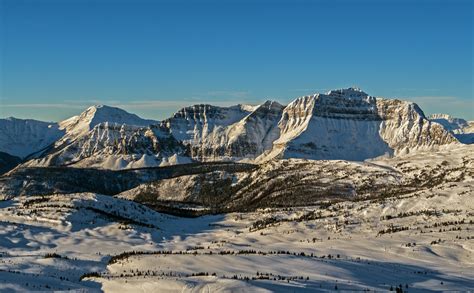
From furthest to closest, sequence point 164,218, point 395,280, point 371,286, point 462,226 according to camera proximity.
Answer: point 164,218 → point 462,226 → point 395,280 → point 371,286

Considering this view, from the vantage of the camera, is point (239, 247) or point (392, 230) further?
point (392, 230)

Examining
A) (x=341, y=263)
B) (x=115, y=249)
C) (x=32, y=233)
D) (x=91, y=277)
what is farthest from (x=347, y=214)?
(x=91, y=277)

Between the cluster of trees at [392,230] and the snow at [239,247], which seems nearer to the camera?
the snow at [239,247]

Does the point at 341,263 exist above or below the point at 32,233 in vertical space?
above

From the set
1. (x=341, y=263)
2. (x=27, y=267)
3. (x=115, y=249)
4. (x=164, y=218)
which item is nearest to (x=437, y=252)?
(x=341, y=263)

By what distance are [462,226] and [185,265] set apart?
50.6 metres

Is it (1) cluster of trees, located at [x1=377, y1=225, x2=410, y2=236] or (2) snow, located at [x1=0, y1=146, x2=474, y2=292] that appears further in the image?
(1) cluster of trees, located at [x1=377, y1=225, x2=410, y2=236]

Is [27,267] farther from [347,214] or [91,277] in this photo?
[347,214]

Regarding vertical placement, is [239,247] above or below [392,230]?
below

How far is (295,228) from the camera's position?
106062mm

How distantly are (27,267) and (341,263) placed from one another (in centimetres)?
2960

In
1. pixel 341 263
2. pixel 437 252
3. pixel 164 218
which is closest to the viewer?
pixel 341 263

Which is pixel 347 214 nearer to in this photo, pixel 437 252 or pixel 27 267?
pixel 437 252

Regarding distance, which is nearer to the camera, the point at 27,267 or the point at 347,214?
the point at 27,267
